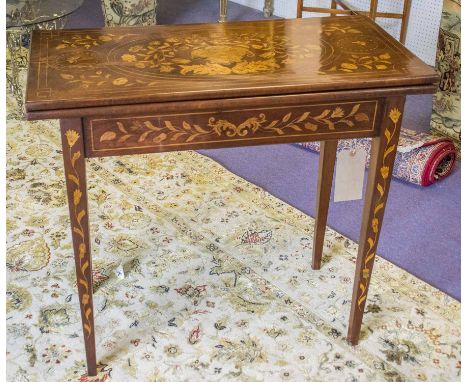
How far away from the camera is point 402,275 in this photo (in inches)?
92.4

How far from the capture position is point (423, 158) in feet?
9.37

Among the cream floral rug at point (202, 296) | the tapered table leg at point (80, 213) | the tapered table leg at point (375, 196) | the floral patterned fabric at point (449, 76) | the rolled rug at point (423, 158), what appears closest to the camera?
the tapered table leg at point (80, 213)

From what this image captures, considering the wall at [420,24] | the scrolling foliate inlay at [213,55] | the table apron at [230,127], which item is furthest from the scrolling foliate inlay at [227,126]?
the wall at [420,24]

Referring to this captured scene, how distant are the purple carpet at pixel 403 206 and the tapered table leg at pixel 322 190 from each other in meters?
0.28

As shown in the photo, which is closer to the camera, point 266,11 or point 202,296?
point 202,296

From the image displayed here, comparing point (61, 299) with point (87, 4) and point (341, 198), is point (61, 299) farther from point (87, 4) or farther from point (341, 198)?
point (87, 4)

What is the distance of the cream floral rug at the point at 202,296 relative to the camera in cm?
198

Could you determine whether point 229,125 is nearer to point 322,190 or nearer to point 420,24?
point 322,190

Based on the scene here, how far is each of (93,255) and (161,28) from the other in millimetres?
928

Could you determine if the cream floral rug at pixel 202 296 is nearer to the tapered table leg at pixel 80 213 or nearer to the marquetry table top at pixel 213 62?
the tapered table leg at pixel 80 213

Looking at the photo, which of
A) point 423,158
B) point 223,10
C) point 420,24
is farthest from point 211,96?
point 223,10

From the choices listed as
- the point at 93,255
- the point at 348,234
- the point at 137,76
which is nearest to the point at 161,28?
the point at 137,76

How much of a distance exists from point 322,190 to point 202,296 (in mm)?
553

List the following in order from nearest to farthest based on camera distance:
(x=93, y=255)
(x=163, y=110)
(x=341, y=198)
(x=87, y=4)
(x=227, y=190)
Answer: (x=163, y=110)
(x=341, y=198)
(x=93, y=255)
(x=227, y=190)
(x=87, y=4)
